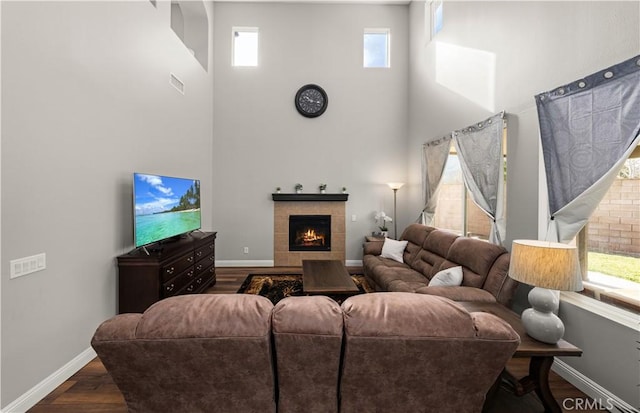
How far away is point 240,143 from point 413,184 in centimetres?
357

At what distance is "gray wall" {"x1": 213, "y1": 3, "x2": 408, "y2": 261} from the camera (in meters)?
Answer: 5.45

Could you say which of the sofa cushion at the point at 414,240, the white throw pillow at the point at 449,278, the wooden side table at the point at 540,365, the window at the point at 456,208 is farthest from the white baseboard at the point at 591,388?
the sofa cushion at the point at 414,240

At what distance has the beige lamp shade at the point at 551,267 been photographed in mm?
1597

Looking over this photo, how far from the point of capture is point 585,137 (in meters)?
1.98

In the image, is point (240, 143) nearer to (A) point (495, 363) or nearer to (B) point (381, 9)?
(B) point (381, 9)

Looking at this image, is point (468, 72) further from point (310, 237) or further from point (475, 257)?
point (310, 237)

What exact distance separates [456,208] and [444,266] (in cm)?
134

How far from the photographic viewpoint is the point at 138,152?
120 inches

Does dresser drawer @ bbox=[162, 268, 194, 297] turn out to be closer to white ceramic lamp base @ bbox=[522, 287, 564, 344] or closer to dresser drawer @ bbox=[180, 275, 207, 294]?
dresser drawer @ bbox=[180, 275, 207, 294]

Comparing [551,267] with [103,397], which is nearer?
[551,267]

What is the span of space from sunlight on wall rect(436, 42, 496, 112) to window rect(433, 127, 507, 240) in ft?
2.57

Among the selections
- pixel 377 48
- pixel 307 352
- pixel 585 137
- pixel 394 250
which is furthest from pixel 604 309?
pixel 377 48

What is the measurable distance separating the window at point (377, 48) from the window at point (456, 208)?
109 inches

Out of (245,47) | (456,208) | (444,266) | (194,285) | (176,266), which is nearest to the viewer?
(176,266)
